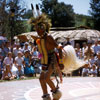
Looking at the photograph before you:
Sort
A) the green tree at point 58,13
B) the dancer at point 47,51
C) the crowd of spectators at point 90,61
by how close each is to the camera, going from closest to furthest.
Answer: the dancer at point 47,51, the crowd of spectators at point 90,61, the green tree at point 58,13

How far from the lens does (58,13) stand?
50094 millimetres

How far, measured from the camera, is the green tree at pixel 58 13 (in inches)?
1857

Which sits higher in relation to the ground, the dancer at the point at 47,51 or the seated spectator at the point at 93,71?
the dancer at the point at 47,51

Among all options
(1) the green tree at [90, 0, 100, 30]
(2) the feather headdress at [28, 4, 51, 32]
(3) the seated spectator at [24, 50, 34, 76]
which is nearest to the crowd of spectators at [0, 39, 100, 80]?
(3) the seated spectator at [24, 50, 34, 76]

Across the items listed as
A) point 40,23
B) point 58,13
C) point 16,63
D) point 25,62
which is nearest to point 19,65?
point 16,63

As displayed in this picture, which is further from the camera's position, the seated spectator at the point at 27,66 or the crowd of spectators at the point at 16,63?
the seated spectator at the point at 27,66

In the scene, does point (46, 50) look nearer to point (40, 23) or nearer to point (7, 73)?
point (40, 23)

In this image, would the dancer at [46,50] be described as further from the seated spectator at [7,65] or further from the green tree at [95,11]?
the green tree at [95,11]

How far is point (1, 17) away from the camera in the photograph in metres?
25.4

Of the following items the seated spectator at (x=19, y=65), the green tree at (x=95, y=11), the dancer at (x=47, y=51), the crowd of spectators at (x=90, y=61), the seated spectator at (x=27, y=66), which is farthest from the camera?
the green tree at (x=95, y=11)

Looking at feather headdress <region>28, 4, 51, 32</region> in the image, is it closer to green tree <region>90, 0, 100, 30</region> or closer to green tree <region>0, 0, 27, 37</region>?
green tree <region>0, 0, 27, 37</region>

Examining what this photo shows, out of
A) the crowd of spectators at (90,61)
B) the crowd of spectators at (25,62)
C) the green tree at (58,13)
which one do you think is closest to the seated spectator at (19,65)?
the crowd of spectators at (25,62)

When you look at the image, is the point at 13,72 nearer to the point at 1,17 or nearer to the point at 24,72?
the point at 24,72

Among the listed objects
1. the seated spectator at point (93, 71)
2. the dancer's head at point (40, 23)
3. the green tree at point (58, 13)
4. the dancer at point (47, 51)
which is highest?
the green tree at point (58, 13)
